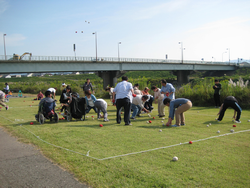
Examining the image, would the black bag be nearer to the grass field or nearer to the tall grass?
the grass field

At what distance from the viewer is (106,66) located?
4812 centimetres

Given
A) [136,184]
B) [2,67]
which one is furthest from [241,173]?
[2,67]

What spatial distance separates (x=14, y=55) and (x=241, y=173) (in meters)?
37.7

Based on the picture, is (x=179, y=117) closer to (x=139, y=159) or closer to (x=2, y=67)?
(x=139, y=159)

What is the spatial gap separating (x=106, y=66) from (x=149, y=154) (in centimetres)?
4347

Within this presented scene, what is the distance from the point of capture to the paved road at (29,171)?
4.12 m

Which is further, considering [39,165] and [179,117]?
[179,117]

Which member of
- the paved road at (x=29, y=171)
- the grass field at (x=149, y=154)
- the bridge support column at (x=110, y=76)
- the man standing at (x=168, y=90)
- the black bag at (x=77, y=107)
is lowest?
the paved road at (x=29, y=171)

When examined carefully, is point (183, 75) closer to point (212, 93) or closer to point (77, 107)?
point (212, 93)

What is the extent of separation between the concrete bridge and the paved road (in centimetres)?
3279

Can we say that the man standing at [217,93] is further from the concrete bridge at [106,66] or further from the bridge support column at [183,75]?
the bridge support column at [183,75]

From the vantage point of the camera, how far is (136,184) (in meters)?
3.93

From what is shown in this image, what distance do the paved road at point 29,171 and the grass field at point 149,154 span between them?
0.21 meters

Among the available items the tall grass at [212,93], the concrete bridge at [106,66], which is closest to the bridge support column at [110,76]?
the concrete bridge at [106,66]
